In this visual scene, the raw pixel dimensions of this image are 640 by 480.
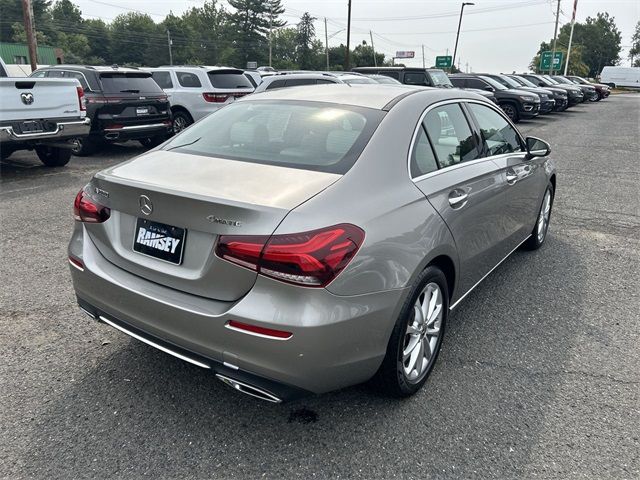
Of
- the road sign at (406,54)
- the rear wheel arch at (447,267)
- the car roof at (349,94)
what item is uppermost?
the road sign at (406,54)

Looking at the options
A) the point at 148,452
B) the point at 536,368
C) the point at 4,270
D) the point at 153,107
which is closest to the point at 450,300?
the point at 536,368

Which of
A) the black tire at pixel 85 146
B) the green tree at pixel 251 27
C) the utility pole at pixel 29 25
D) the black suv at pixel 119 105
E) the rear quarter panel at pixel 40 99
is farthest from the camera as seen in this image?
the green tree at pixel 251 27

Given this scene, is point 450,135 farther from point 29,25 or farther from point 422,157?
point 29,25

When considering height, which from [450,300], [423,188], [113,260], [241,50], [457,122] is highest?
[241,50]

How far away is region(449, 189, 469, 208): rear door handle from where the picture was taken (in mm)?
3018

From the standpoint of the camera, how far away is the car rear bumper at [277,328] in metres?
2.16

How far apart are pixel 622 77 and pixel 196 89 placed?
6986 centimetres

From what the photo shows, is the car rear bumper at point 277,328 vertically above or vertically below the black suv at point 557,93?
below

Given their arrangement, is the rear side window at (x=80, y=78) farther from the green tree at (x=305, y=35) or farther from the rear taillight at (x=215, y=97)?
the green tree at (x=305, y=35)

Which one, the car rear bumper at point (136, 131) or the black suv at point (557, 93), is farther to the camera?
the black suv at point (557, 93)

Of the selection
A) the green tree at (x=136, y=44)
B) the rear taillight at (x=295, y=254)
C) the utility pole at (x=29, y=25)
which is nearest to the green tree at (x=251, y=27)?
the green tree at (x=136, y=44)

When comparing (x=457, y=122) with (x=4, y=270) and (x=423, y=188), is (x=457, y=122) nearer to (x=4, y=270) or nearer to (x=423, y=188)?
(x=423, y=188)

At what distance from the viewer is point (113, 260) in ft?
8.79

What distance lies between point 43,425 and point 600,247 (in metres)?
5.30
